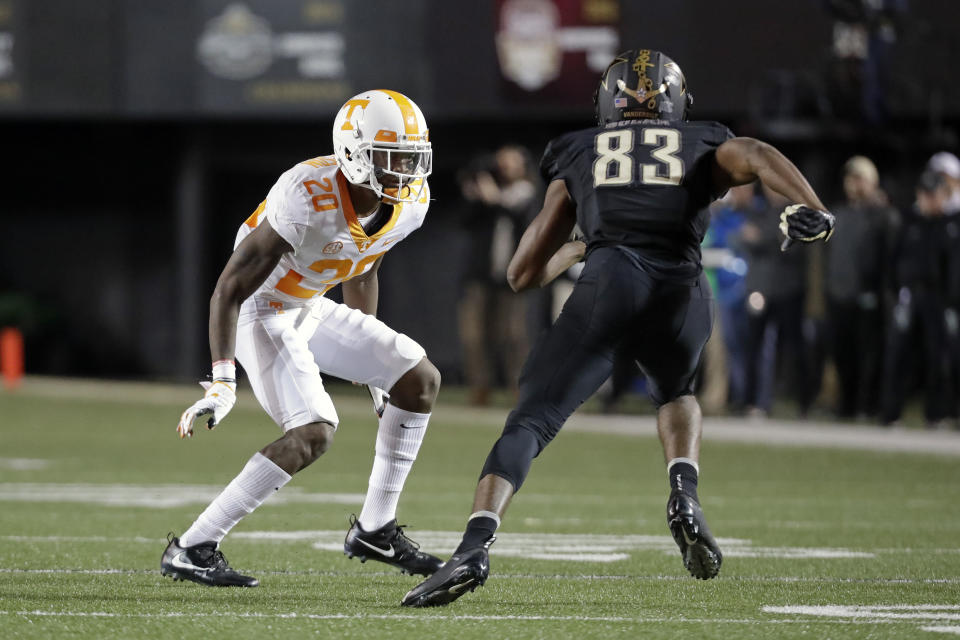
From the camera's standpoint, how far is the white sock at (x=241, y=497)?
18.7ft

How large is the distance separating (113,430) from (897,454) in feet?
18.8

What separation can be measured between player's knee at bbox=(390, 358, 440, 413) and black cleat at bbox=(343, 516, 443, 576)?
40 cm

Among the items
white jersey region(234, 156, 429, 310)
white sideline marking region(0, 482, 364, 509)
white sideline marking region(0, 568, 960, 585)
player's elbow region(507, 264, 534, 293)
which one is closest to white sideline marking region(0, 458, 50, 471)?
white sideline marking region(0, 482, 364, 509)

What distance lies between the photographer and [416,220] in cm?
609

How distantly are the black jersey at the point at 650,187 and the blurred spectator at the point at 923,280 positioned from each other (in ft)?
23.9

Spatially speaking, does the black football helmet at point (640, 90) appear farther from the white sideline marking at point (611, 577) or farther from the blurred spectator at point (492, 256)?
the blurred spectator at point (492, 256)

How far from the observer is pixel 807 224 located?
4.96 m

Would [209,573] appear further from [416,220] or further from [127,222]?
[127,222]

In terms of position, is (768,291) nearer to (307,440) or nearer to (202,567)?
(307,440)

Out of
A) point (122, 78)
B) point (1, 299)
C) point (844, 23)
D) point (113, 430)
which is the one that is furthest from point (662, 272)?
point (1, 299)

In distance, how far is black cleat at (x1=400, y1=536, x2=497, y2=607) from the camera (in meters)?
4.93

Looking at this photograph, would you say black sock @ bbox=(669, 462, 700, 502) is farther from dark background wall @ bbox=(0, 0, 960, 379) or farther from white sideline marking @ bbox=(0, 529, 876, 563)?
dark background wall @ bbox=(0, 0, 960, 379)

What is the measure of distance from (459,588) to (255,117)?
13.3 m

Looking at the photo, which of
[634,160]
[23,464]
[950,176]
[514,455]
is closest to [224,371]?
[514,455]
